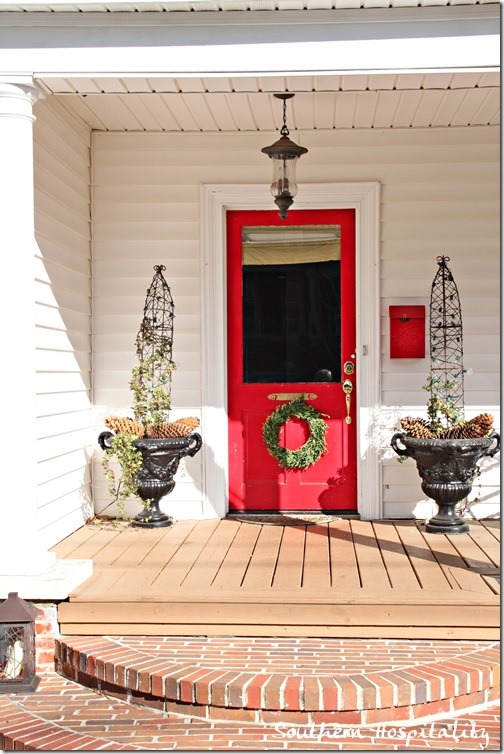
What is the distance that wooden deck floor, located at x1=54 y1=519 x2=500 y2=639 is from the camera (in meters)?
3.72

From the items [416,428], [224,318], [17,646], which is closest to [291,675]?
[17,646]

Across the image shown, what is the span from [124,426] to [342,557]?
5.13ft

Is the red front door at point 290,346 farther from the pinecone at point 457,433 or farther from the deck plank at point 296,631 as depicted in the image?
the deck plank at point 296,631

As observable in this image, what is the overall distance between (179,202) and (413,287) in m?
1.62

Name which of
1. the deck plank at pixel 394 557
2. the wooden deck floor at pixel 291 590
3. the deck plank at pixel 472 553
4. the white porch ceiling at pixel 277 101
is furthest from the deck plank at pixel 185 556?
the white porch ceiling at pixel 277 101

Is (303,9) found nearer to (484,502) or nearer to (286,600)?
(286,600)

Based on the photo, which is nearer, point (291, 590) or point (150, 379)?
point (291, 590)

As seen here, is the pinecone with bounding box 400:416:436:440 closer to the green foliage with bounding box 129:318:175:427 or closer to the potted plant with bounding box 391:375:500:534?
the potted plant with bounding box 391:375:500:534

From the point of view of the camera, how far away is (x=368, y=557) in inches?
175

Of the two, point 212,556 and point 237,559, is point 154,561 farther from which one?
point 237,559

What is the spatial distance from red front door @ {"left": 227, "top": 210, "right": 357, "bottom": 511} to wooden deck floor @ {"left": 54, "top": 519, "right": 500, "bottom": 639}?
3.00 feet

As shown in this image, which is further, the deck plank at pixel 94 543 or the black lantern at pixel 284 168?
the black lantern at pixel 284 168

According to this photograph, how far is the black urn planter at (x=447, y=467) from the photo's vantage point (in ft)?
16.1

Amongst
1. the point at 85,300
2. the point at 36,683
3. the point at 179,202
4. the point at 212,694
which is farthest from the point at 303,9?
the point at 36,683
